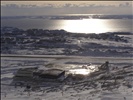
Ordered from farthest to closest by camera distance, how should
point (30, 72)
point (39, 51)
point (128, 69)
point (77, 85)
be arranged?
point (39, 51)
point (128, 69)
point (30, 72)
point (77, 85)

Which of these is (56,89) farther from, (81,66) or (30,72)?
Answer: (81,66)

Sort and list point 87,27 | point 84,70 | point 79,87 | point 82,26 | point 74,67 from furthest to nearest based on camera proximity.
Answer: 1. point 82,26
2. point 87,27
3. point 74,67
4. point 84,70
5. point 79,87

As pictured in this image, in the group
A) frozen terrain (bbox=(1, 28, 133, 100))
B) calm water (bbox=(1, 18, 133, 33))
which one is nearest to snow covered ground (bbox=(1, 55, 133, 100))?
frozen terrain (bbox=(1, 28, 133, 100))

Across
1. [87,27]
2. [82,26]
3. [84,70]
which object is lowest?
[84,70]

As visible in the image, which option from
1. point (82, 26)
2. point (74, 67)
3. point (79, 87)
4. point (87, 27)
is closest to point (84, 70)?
point (74, 67)

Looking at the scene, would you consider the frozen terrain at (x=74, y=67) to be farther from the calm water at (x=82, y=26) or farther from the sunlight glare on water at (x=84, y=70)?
the calm water at (x=82, y=26)

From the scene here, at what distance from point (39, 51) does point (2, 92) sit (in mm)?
15812

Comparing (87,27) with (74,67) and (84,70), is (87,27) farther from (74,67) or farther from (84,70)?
(84,70)

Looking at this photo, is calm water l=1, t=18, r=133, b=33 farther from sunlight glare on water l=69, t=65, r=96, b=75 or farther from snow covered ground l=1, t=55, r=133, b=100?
sunlight glare on water l=69, t=65, r=96, b=75

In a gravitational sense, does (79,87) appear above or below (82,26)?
below

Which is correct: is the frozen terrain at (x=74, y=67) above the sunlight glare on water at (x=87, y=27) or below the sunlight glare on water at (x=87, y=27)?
below

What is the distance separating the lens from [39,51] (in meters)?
33.5

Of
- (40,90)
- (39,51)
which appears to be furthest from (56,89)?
(39,51)

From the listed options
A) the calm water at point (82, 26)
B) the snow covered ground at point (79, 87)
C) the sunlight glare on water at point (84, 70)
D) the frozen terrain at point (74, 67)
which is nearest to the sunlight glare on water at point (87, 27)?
the calm water at point (82, 26)
